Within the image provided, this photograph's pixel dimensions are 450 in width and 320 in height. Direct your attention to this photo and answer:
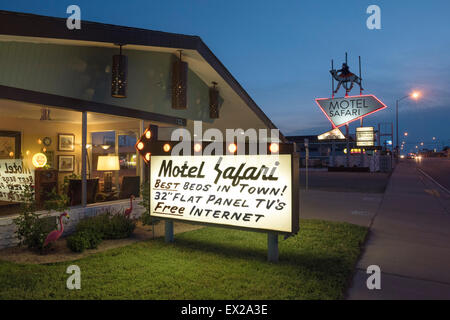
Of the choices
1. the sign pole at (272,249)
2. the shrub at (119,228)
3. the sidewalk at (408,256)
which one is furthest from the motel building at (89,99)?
the sidewalk at (408,256)

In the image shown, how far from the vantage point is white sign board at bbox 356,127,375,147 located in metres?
37.5

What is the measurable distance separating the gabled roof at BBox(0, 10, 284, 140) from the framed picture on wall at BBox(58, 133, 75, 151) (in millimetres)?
5910

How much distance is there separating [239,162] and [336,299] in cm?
245

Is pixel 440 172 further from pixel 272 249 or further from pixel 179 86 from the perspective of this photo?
pixel 272 249

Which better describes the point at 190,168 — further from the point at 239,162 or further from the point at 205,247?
the point at 205,247

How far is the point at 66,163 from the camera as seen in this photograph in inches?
439

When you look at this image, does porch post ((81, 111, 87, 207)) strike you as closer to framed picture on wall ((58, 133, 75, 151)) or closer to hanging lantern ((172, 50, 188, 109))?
hanging lantern ((172, 50, 188, 109))

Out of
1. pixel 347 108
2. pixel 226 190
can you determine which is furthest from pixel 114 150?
pixel 347 108

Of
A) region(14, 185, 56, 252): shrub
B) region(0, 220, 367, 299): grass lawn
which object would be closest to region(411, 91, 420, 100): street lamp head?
region(0, 220, 367, 299): grass lawn

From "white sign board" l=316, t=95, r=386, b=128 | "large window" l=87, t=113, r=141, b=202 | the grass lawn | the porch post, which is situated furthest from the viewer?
"white sign board" l=316, t=95, r=386, b=128

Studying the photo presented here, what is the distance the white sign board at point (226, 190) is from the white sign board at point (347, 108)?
944 cm

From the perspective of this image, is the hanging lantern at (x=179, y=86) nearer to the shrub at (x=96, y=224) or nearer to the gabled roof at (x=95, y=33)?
the gabled roof at (x=95, y=33)

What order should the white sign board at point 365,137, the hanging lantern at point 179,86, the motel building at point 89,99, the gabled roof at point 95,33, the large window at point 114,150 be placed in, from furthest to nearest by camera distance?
the white sign board at point 365,137
the large window at point 114,150
the hanging lantern at point 179,86
the motel building at point 89,99
the gabled roof at point 95,33

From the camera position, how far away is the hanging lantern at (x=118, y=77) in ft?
23.3
